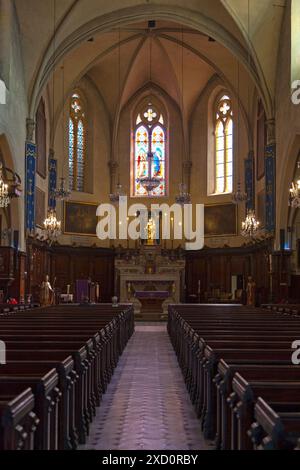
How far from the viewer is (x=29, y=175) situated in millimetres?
26562

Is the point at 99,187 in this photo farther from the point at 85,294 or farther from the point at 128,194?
the point at 85,294

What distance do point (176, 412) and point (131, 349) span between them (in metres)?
8.20

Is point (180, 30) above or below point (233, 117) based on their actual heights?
above

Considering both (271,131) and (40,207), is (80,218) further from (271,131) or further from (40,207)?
(271,131)

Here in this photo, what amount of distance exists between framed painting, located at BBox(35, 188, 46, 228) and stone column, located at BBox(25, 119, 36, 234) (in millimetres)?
2718

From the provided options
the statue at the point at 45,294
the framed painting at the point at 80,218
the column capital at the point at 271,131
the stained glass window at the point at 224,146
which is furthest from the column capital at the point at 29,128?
the stained glass window at the point at 224,146

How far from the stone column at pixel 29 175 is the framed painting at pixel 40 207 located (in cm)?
272

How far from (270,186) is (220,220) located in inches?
296

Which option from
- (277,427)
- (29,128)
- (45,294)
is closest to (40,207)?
(29,128)

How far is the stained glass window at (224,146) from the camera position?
34.6 meters

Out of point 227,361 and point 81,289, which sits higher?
point 227,361

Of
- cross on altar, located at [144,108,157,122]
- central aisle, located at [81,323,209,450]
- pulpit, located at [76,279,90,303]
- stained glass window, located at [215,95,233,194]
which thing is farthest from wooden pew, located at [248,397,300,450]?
cross on altar, located at [144,108,157,122]

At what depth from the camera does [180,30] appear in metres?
30.8
